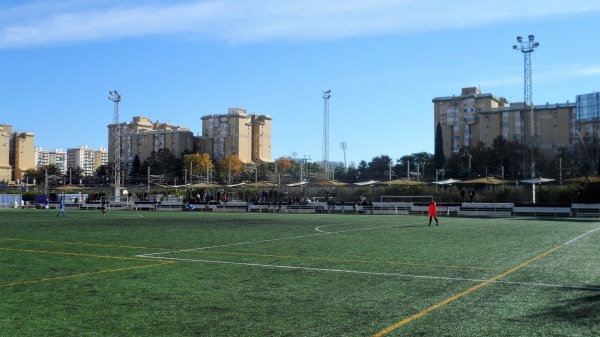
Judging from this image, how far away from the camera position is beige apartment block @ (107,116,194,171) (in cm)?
15588

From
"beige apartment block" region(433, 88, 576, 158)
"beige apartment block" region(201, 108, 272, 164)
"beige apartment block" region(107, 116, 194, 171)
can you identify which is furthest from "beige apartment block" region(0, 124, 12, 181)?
"beige apartment block" region(433, 88, 576, 158)

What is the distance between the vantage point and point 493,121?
121250mm

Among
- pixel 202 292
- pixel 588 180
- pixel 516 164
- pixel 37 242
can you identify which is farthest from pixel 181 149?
pixel 202 292

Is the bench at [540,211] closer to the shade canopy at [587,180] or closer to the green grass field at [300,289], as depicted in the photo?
the shade canopy at [587,180]

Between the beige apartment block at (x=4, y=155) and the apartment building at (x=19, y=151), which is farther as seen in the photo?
the apartment building at (x=19, y=151)

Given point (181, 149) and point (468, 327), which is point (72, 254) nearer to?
point (468, 327)

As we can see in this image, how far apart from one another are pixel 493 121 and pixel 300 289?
119 meters

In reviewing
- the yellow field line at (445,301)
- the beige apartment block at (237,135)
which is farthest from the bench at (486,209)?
the beige apartment block at (237,135)

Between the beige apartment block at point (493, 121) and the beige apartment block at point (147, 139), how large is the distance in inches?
2693

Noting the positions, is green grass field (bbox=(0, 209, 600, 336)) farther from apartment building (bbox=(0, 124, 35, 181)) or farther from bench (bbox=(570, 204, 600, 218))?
apartment building (bbox=(0, 124, 35, 181))

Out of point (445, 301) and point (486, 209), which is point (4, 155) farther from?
point (445, 301)

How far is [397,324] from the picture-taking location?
7598 mm

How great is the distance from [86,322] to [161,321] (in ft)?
3.30

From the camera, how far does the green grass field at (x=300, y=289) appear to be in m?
7.55
